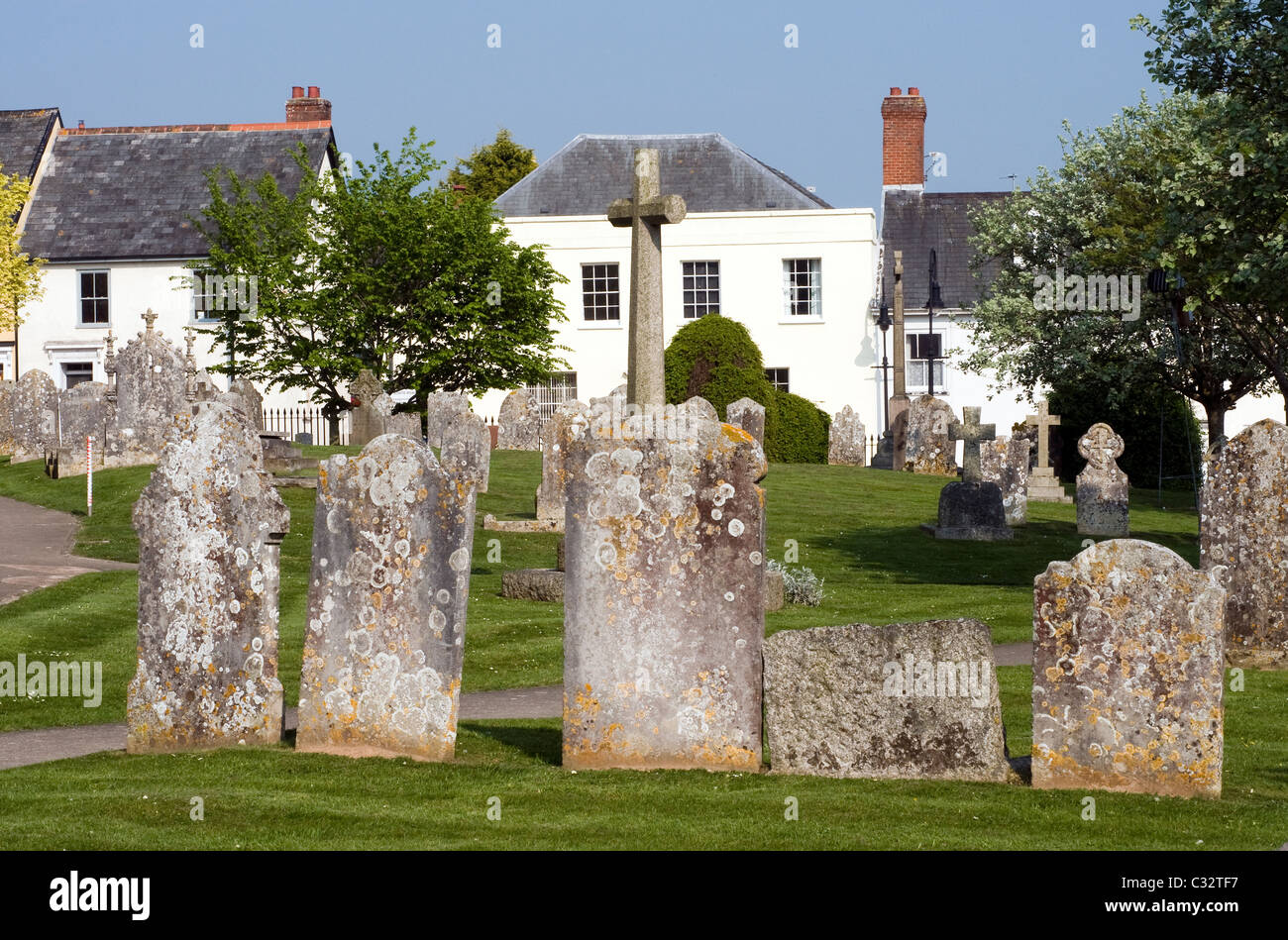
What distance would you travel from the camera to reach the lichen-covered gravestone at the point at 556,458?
21312 millimetres

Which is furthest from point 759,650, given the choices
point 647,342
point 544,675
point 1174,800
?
point 647,342

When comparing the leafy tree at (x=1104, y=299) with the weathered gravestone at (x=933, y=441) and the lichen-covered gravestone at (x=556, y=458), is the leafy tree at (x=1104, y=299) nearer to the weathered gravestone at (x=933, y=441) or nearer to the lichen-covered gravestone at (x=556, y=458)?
the weathered gravestone at (x=933, y=441)

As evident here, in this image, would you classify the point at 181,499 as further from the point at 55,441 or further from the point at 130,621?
the point at 55,441

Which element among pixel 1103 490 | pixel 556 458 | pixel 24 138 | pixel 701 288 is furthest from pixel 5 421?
pixel 1103 490

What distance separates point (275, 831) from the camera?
25.3 ft

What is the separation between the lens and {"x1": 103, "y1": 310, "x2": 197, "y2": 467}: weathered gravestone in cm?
2967

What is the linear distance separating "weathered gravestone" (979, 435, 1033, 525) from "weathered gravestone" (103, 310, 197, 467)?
14.6 m

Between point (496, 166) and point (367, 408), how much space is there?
102 feet

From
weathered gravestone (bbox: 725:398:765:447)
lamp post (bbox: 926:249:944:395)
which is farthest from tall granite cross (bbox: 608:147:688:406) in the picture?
lamp post (bbox: 926:249:944:395)

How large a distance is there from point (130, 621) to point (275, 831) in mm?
9131

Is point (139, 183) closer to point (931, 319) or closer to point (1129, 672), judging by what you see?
point (931, 319)

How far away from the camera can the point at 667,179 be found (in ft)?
162

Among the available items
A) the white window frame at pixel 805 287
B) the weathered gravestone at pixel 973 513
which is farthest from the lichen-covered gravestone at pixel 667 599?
the white window frame at pixel 805 287

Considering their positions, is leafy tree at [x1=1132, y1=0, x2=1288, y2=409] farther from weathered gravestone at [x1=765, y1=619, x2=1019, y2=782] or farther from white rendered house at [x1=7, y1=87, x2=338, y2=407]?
white rendered house at [x1=7, y1=87, x2=338, y2=407]
